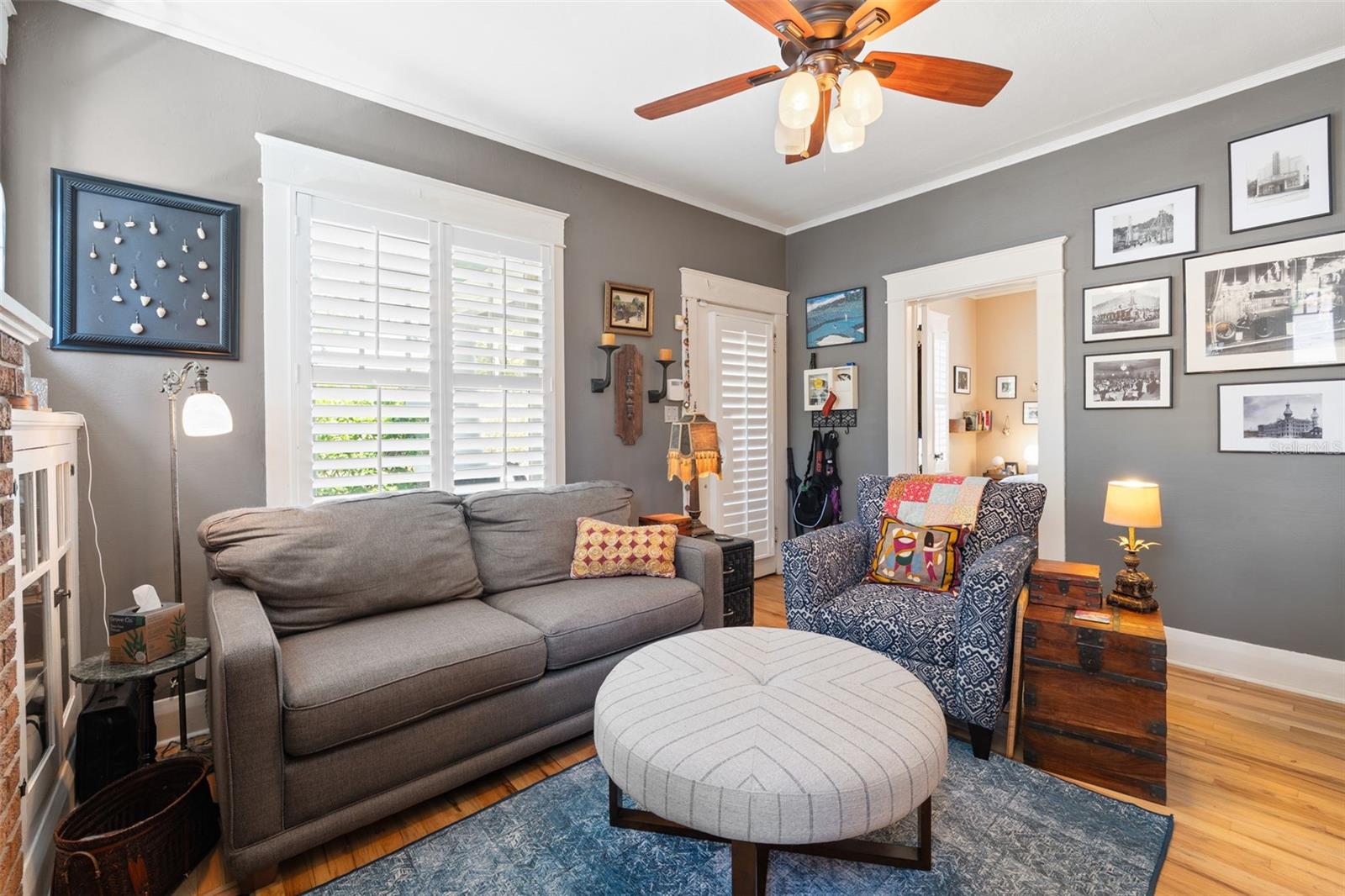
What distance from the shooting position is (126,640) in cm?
171

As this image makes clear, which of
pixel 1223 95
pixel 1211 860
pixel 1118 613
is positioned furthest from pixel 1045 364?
pixel 1211 860

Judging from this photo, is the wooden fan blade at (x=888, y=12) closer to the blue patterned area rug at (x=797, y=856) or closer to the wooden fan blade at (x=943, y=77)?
the wooden fan blade at (x=943, y=77)

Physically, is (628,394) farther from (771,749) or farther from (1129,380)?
(1129,380)

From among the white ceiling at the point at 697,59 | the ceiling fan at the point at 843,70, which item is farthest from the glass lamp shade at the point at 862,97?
the white ceiling at the point at 697,59

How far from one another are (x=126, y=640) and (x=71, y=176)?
1.68m

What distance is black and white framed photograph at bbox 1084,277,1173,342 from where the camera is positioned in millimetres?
2967

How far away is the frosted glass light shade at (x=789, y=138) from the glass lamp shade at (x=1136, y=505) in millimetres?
1883

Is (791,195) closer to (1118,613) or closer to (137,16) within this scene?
(1118,613)

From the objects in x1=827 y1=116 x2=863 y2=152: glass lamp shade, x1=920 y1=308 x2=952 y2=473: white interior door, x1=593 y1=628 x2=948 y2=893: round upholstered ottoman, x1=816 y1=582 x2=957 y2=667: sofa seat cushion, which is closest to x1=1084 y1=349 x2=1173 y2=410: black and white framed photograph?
x1=920 y1=308 x2=952 y2=473: white interior door

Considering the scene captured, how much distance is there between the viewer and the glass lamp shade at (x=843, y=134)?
1750 millimetres

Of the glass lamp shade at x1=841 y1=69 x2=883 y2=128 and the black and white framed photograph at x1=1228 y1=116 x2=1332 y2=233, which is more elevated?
the black and white framed photograph at x1=1228 y1=116 x2=1332 y2=233

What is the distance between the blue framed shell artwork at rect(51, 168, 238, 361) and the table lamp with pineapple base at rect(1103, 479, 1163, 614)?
364 cm

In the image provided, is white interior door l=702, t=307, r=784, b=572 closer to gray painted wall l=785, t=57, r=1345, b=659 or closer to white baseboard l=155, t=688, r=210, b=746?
gray painted wall l=785, t=57, r=1345, b=659

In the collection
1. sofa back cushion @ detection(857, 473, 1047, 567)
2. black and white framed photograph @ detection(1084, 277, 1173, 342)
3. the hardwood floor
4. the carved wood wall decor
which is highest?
black and white framed photograph @ detection(1084, 277, 1173, 342)
